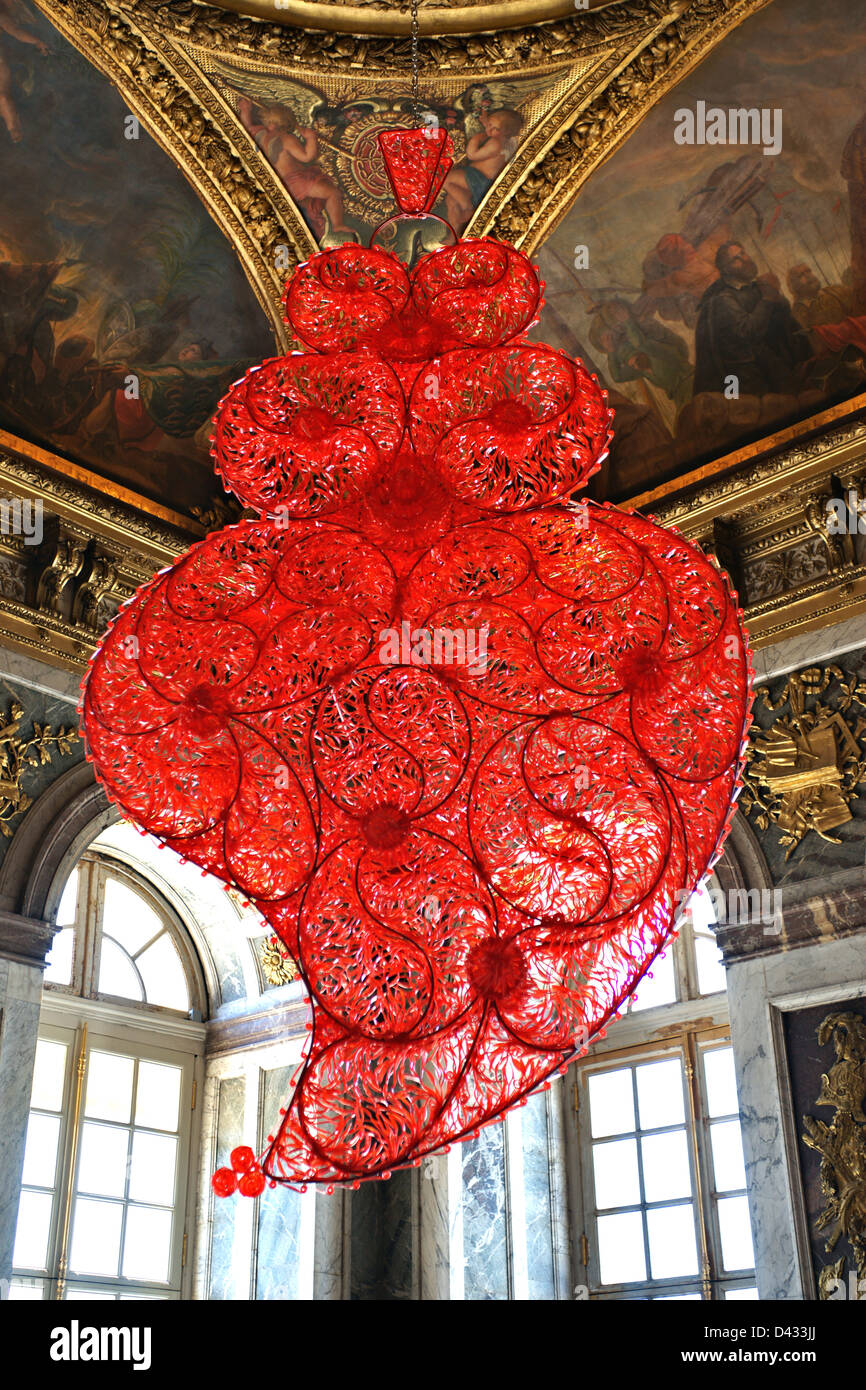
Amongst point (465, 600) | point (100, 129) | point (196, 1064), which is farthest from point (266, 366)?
point (196, 1064)

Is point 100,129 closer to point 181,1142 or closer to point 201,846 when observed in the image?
point 201,846

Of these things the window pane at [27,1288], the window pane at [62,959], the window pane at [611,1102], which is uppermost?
the window pane at [62,959]

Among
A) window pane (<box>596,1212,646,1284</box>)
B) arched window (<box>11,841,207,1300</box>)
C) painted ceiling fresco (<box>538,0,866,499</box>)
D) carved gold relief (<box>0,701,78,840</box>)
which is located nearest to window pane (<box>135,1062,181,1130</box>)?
arched window (<box>11,841,207,1300</box>)

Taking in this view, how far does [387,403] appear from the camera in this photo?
16.8ft

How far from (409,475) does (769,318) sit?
4515mm

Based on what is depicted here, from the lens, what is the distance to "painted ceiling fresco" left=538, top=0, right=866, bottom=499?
7777 mm

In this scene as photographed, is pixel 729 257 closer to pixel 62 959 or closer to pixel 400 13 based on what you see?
pixel 400 13

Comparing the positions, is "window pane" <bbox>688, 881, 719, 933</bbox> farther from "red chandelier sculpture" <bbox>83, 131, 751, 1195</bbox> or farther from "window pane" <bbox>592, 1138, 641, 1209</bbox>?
"red chandelier sculpture" <bbox>83, 131, 751, 1195</bbox>

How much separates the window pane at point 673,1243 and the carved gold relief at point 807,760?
269cm

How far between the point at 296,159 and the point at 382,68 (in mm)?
741

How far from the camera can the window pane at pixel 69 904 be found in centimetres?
1031

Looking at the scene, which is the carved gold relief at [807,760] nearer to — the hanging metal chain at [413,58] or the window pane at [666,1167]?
the window pane at [666,1167]

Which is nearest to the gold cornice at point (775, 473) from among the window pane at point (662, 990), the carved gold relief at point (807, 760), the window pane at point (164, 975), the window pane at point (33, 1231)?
the carved gold relief at point (807, 760)

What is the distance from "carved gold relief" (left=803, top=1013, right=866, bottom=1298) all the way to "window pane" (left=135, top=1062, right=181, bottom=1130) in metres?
5.01
